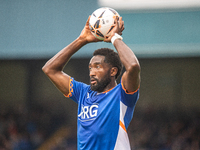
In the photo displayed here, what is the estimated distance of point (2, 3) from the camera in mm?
8969

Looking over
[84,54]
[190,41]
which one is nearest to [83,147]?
[84,54]

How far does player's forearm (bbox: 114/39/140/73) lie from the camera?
263 cm

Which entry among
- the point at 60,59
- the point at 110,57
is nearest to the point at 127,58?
the point at 110,57

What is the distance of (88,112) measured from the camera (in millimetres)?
3051

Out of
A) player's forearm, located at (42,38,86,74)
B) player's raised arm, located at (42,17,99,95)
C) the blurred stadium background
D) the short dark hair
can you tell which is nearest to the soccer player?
the short dark hair

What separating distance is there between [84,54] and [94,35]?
5366mm

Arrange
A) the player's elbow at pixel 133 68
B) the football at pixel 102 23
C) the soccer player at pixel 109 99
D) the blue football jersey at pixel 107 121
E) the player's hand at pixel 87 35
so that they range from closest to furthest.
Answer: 1. the player's elbow at pixel 133 68
2. the soccer player at pixel 109 99
3. the blue football jersey at pixel 107 121
4. the football at pixel 102 23
5. the player's hand at pixel 87 35

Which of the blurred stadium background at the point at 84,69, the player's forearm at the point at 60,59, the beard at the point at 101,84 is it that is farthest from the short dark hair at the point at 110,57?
the blurred stadium background at the point at 84,69

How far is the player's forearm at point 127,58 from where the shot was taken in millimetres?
2629

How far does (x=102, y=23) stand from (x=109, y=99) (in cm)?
85

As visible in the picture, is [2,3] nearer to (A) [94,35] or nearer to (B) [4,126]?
(B) [4,126]

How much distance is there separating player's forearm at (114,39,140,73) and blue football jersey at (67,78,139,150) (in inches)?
11.1

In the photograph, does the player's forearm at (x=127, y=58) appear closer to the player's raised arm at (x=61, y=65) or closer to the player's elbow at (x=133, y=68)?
the player's elbow at (x=133, y=68)

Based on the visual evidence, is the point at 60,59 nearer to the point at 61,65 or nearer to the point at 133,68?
the point at 61,65
